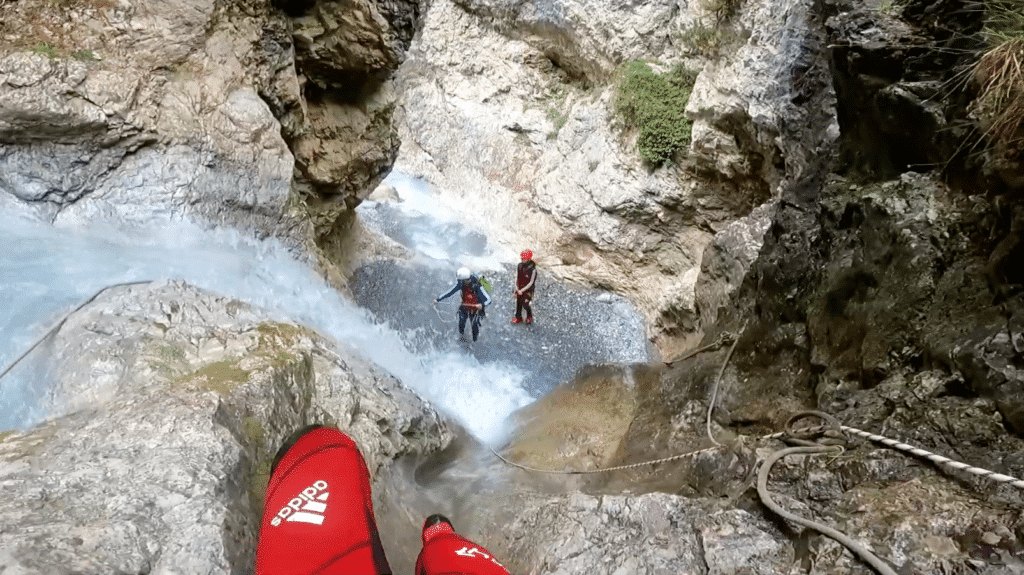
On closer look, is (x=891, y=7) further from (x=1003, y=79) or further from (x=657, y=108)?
(x=657, y=108)

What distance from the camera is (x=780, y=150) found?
761 cm

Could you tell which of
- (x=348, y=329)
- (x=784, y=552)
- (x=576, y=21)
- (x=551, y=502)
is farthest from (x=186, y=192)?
(x=576, y=21)

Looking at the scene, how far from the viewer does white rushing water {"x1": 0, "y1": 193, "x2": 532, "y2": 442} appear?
409 cm

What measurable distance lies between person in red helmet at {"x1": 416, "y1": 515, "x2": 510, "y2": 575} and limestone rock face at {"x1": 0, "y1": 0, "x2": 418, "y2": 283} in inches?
179

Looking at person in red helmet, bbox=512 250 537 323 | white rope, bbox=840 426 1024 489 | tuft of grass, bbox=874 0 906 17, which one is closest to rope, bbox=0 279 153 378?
white rope, bbox=840 426 1024 489

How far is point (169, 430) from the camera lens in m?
3.01

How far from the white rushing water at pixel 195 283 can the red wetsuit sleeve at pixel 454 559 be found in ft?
8.10

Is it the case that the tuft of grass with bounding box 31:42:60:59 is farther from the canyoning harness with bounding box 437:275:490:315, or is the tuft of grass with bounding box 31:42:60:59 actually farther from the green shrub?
the green shrub

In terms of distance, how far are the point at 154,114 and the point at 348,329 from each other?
3032 mm

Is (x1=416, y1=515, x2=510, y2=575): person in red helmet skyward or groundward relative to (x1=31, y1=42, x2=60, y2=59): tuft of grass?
groundward

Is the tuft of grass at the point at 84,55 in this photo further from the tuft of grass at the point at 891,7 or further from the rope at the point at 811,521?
the tuft of grass at the point at 891,7

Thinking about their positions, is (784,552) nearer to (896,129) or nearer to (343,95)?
(896,129)

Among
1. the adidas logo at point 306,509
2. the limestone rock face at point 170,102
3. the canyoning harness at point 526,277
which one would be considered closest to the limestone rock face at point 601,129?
the canyoning harness at point 526,277

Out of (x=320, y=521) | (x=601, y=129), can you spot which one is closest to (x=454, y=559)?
(x=320, y=521)
